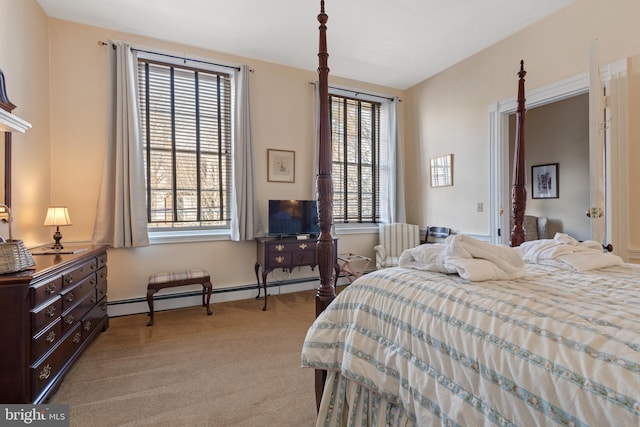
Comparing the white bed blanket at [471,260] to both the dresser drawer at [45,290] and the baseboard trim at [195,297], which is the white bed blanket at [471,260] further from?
the baseboard trim at [195,297]

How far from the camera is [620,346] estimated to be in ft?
2.29

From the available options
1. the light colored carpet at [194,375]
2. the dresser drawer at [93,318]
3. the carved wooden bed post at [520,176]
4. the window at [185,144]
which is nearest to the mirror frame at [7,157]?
the dresser drawer at [93,318]

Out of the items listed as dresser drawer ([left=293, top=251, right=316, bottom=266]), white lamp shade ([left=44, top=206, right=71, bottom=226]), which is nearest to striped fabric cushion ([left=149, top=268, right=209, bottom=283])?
white lamp shade ([left=44, top=206, right=71, bottom=226])

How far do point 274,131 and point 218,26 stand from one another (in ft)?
4.18

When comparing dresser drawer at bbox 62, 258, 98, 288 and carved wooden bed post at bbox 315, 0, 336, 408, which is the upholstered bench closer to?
dresser drawer at bbox 62, 258, 98, 288

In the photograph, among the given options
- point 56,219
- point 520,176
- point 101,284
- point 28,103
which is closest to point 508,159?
point 520,176

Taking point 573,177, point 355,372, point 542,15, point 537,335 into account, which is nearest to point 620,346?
point 537,335

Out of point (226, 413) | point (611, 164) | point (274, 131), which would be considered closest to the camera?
point (226, 413)

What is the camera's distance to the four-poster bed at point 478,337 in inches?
27.6

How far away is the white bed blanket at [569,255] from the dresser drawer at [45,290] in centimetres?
272

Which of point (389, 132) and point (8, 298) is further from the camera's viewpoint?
point (389, 132)

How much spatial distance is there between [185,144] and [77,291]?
1.93 m

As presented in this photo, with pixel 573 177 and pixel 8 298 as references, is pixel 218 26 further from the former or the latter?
pixel 573 177

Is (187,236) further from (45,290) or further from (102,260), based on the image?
(45,290)
